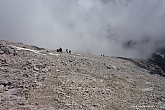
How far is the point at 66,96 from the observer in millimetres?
24438

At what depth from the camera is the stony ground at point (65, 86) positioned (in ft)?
76.7

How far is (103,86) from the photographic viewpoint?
28844 millimetres

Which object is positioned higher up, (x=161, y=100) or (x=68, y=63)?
(x=68, y=63)

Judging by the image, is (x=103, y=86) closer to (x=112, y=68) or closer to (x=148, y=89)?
(x=148, y=89)

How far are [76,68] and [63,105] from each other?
11400mm

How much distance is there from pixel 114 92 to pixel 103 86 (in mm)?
1434

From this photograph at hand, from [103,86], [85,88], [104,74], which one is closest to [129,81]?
[104,74]

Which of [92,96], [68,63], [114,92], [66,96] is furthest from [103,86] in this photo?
[68,63]

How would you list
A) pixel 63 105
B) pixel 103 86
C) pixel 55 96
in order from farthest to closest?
pixel 103 86, pixel 55 96, pixel 63 105

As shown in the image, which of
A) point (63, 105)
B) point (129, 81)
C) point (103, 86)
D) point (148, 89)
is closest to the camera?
point (63, 105)

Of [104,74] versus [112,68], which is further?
[112,68]

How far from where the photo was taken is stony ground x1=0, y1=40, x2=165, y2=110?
2339 cm

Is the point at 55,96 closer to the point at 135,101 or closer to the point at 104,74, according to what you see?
the point at 135,101

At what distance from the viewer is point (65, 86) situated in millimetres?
26531
